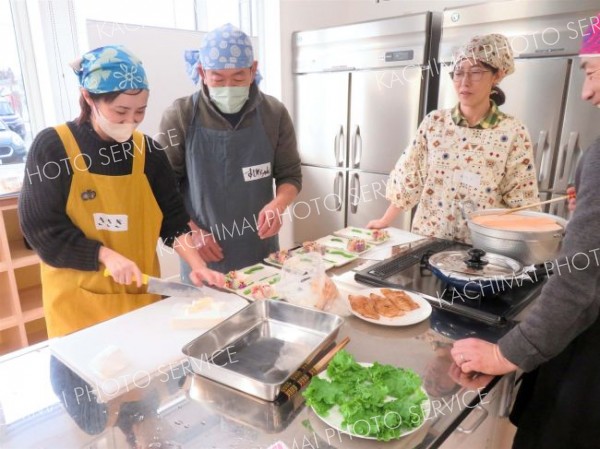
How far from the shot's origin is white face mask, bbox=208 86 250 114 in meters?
1.79

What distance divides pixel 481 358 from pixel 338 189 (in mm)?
2746

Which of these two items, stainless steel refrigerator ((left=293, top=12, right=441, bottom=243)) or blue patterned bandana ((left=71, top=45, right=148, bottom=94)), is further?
stainless steel refrigerator ((left=293, top=12, right=441, bottom=243))

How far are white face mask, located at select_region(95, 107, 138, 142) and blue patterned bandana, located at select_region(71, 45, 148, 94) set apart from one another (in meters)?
0.09

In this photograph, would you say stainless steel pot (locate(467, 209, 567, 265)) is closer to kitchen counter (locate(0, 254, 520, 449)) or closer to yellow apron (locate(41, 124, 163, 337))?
kitchen counter (locate(0, 254, 520, 449))

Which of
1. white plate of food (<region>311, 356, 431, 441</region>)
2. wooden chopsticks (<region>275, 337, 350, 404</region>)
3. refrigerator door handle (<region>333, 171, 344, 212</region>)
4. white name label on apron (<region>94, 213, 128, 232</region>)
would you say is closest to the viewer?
white plate of food (<region>311, 356, 431, 441</region>)

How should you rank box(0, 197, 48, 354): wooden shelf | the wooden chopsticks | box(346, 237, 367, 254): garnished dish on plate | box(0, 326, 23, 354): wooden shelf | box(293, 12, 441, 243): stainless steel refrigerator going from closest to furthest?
the wooden chopsticks
box(346, 237, 367, 254): garnished dish on plate
box(0, 197, 48, 354): wooden shelf
box(0, 326, 23, 354): wooden shelf
box(293, 12, 441, 243): stainless steel refrigerator

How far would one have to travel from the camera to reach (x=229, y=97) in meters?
1.81

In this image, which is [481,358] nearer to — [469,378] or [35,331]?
[469,378]

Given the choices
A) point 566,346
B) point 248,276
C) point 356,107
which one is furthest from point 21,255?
point 566,346

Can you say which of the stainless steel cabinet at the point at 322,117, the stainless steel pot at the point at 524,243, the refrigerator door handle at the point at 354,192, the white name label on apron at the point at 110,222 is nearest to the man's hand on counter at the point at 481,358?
the stainless steel pot at the point at 524,243

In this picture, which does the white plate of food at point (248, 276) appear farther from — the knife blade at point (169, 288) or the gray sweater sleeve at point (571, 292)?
the gray sweater sleeve at point (571, 292)

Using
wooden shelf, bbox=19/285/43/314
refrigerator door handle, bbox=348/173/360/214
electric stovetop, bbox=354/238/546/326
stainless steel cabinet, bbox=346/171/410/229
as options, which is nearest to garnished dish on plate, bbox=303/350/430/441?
electric stovetop, bbox=354/238/546/326

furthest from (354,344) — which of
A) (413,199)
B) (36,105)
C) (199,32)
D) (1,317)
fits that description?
(199,32)

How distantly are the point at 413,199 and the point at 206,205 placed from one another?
893 millimetres
